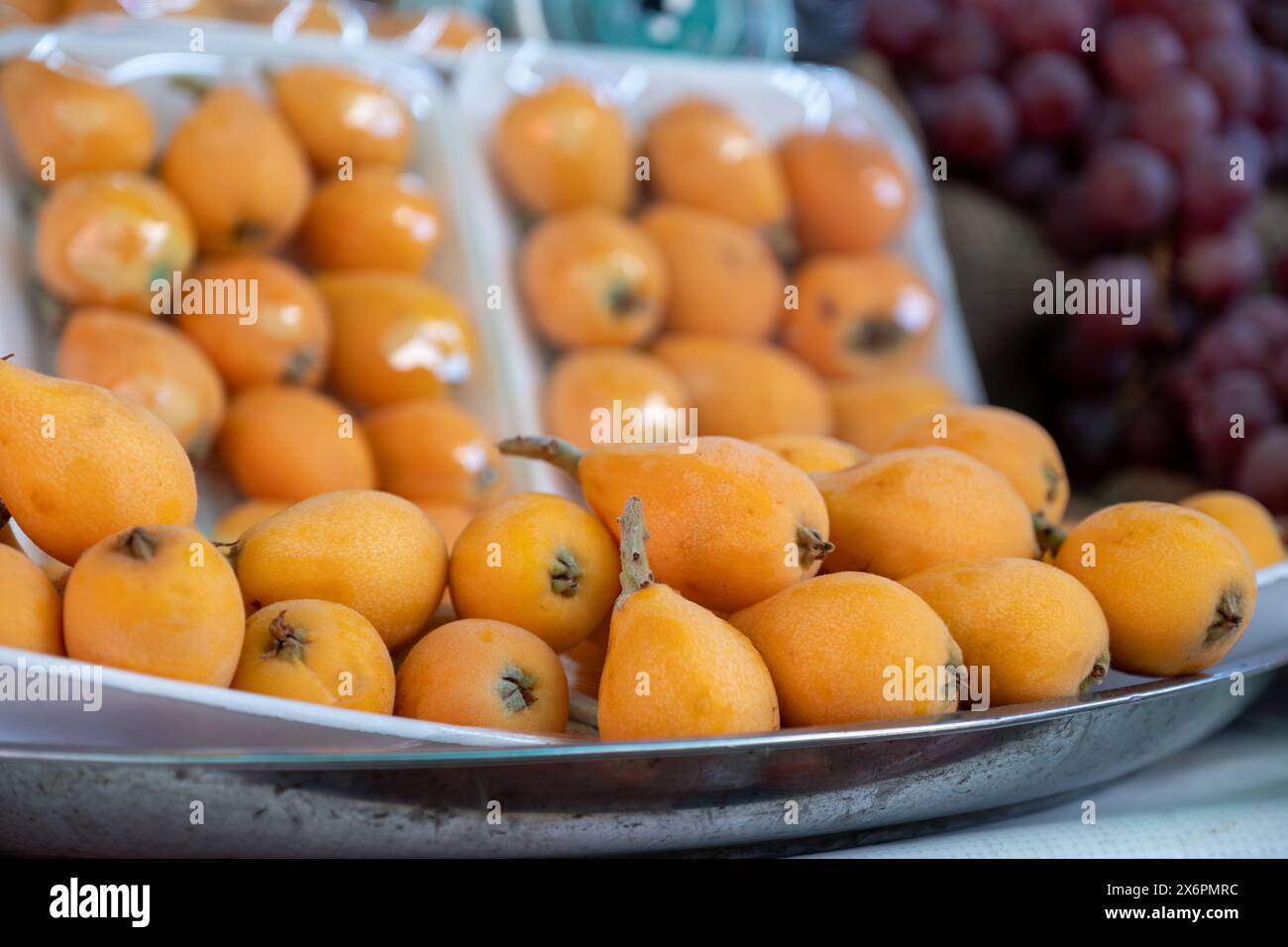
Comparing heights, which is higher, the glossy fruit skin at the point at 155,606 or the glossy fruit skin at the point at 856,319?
the glossy fruit skin at the point at 856,319

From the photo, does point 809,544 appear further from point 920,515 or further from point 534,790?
point 534,790

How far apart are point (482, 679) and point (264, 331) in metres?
0.72

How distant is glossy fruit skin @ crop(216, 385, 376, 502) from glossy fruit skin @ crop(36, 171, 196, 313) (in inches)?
5.6

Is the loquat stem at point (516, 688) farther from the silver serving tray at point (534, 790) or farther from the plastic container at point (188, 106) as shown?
the plastic container at point (188, 106)

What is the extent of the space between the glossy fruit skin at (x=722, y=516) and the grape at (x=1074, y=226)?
1.26 meters

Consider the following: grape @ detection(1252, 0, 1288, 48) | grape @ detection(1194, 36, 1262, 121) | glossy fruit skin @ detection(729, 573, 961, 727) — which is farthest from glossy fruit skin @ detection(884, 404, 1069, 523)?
grape @ detection(1252, 0, 1288, 48)

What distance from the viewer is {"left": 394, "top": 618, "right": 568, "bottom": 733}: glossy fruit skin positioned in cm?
60

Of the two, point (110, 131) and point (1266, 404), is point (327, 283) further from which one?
point (1266, 404)

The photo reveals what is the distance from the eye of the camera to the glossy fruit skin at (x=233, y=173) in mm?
1258

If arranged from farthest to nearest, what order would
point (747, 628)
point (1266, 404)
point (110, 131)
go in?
1. point (1266, 404)
2. point (110, 131)
3. point (747, 628)

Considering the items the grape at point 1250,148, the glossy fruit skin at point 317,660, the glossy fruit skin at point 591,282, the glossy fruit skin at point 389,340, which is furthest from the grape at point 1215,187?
the glossy fruit skin at point 317,660
